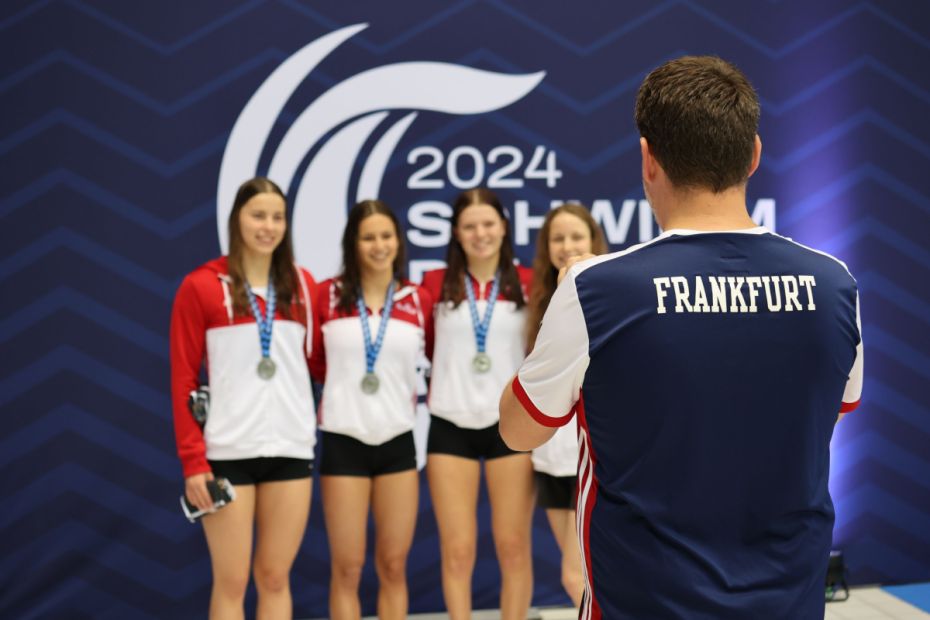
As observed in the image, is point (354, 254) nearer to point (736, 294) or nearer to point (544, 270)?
point (544, 270)

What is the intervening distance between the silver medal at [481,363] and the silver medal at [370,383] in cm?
36

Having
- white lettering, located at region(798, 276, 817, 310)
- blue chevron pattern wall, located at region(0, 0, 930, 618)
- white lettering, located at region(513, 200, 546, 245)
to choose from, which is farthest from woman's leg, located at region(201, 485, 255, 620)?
white lettering, located at region(798, 276, 817, 310)

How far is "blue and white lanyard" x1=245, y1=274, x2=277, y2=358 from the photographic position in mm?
3262

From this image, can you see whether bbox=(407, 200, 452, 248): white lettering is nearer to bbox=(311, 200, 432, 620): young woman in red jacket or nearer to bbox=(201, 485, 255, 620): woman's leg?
bbox=(311, 200, 432, 620): young woman in red jacket

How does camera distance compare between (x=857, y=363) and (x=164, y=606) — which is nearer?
(x=857, y=363)

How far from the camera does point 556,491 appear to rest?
3410 millimetres

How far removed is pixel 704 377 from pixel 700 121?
0.32m

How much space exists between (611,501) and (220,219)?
126 inches

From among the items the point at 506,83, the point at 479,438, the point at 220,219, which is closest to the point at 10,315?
the point at 220,219

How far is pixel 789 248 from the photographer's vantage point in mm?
1275

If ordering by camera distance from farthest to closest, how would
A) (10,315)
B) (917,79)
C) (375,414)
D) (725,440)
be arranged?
1. (917,79)
2. (10,315)
3. (375,414)
4. (725,440)

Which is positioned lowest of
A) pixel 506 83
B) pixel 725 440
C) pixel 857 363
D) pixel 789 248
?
pixel 725 440

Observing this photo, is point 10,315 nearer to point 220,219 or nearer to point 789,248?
point 220,219

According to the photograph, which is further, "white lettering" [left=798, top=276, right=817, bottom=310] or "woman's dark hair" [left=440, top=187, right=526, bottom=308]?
"woman's dark hair" [left=440, top=187, right=526, bottom=308]
